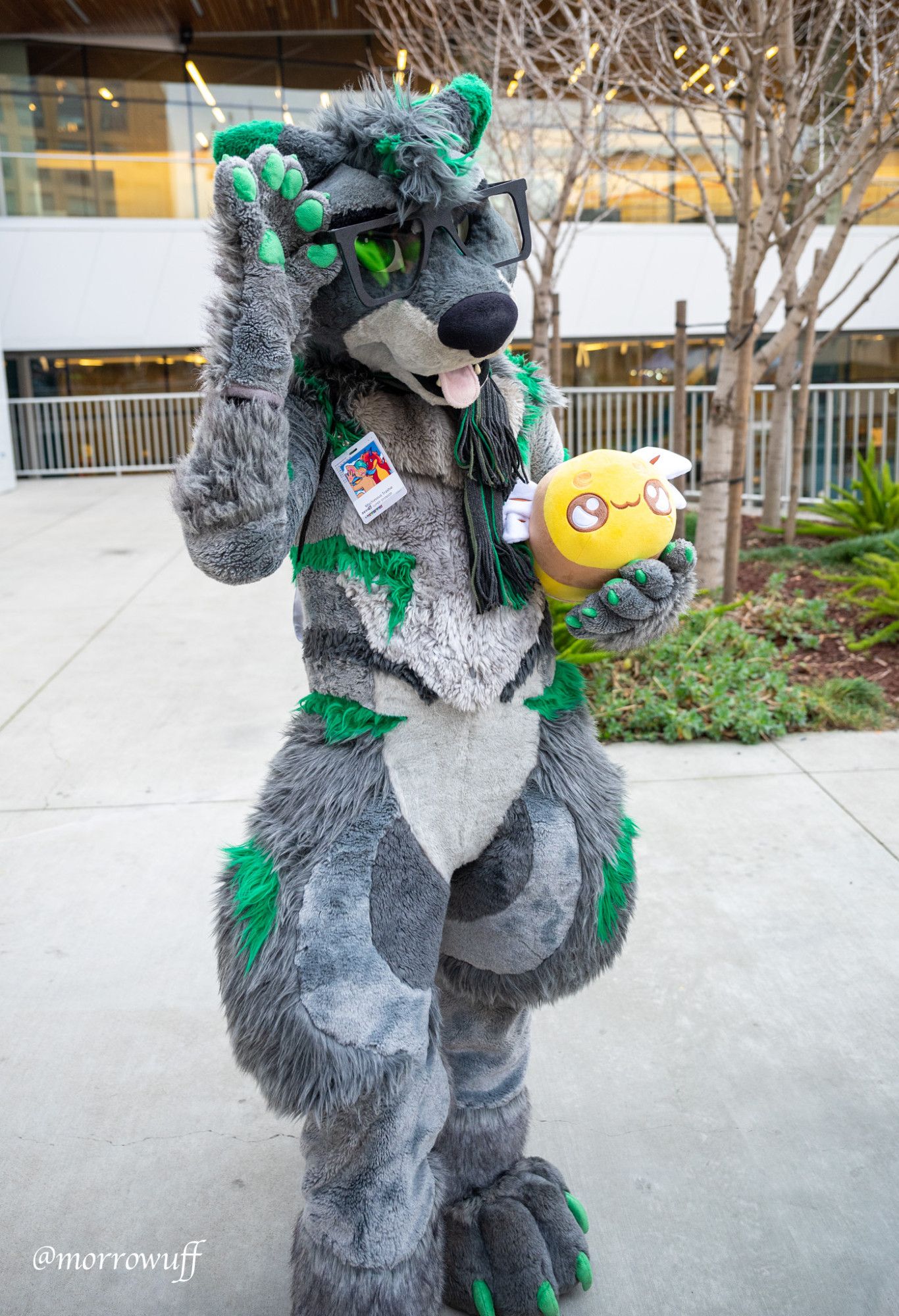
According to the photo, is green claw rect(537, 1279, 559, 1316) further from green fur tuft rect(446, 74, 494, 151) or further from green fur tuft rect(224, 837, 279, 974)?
green fur tuft rect(446, 74, 494, 151)

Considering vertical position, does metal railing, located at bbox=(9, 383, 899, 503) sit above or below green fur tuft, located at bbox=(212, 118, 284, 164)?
below

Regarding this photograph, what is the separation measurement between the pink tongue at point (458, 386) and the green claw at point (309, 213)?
0.95ft

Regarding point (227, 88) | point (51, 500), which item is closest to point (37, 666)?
point (51, 500)

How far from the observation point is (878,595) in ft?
20.2

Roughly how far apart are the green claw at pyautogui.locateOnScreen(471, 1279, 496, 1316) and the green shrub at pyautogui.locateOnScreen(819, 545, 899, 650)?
424 centimetres

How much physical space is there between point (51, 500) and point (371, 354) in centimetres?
1171

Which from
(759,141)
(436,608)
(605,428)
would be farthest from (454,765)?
(605,428)

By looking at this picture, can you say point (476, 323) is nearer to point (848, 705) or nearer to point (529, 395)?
point (529, 395)

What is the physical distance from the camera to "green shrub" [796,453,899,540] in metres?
7.56

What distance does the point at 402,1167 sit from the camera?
1.73 m

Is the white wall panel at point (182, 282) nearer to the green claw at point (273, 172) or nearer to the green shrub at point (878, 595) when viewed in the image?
the green shrub at point (878, 595)

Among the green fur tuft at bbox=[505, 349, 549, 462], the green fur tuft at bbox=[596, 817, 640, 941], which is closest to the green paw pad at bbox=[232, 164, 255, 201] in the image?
the green fur tuft at bbox=[505, 349, 549, 462]

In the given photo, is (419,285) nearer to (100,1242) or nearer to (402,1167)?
(402,1167)

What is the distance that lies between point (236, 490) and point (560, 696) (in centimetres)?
71
